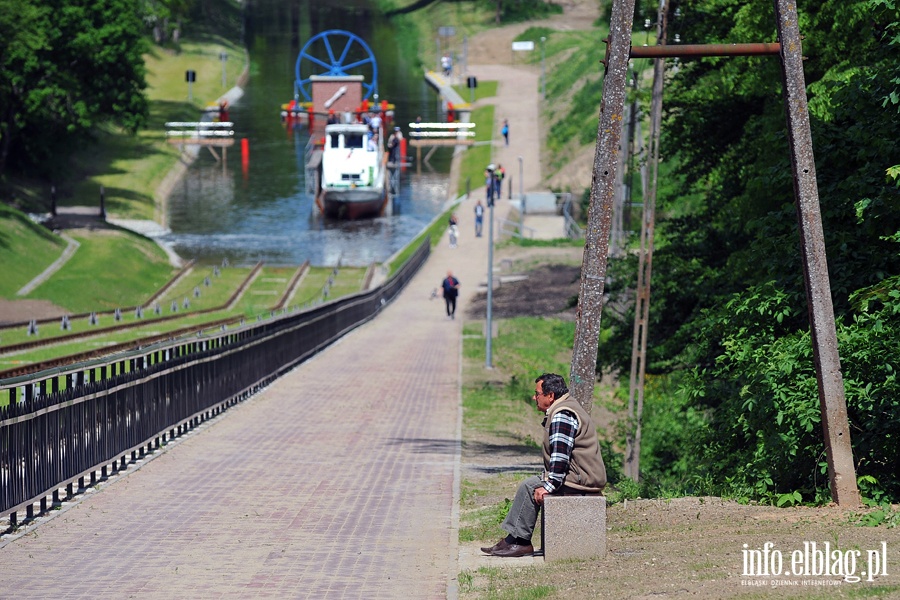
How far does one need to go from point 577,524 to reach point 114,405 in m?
6.57

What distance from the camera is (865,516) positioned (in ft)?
35.5

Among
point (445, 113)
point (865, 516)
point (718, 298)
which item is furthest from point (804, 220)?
point (445, 113)

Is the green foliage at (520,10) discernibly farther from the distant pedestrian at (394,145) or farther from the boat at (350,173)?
the boat at (350,173)

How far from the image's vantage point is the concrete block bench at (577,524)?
1041 centimetres

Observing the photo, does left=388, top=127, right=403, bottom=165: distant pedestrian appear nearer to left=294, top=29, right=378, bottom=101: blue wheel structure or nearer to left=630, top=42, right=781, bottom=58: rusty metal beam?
left=294, top=29, right=378, bottom=101: blue wheel structure

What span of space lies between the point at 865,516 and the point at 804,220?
9.90 ft

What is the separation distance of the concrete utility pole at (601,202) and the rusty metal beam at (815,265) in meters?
1.53

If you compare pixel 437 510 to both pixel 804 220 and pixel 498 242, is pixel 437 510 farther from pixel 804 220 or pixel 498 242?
pixel 498 242

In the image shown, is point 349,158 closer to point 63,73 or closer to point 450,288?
point 63,73

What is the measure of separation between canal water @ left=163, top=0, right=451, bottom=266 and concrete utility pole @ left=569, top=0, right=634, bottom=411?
164 feet

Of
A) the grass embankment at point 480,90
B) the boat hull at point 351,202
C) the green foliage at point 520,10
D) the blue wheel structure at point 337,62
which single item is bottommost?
the boat hull at point 351,202

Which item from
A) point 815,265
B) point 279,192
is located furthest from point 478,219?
point 815,265

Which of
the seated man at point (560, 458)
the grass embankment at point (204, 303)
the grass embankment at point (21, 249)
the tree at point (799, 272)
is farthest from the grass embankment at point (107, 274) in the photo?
the seated man at point (560, 458)

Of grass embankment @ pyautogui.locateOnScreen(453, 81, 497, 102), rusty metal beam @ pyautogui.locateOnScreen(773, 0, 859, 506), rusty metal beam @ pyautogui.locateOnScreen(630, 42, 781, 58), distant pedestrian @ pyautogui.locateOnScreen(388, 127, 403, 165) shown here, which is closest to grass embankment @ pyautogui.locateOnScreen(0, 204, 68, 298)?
rusty metal beam @ pyautogui.locateOnScreen(630, 42, 781, 58)
